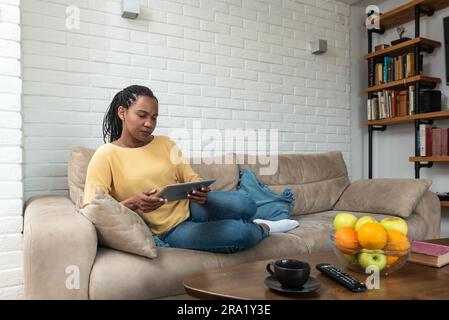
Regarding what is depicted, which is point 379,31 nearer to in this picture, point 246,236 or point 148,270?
point 246,236

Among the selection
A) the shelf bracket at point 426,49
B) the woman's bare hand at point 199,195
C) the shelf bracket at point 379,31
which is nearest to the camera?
the woman's bare hand at point 199,195

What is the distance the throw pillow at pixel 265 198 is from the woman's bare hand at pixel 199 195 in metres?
0.68

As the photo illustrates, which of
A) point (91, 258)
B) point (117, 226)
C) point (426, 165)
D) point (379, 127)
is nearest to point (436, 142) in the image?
point (426, 165)

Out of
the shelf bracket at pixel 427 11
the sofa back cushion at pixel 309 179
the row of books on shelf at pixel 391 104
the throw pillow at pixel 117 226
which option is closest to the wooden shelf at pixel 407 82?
the row of books on shelf at pixel 391 104

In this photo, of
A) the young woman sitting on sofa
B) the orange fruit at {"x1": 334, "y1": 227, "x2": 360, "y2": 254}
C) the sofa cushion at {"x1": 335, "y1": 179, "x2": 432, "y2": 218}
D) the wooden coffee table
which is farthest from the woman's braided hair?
the sofa cushion at {"x1": 335, "y1": 179, "x2": 432, "y2": 218}

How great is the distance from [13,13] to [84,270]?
3.94 ft

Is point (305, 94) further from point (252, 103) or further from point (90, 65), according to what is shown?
point (90, 65)

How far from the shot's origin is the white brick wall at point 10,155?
1634 mm

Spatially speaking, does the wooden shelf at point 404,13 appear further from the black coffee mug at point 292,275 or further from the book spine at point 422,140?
the black coffee mug at point 292,275

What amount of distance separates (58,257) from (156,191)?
0.42 metres

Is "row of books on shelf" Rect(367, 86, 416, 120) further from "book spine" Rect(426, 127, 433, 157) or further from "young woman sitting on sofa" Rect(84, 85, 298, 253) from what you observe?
"young woman sitting on sofa" Rect(84, 85, 298, 253)

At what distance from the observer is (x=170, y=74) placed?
251cm

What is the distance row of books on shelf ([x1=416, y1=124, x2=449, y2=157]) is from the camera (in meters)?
2.78

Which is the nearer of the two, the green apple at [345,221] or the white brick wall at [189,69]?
the green apple at [345,221]
